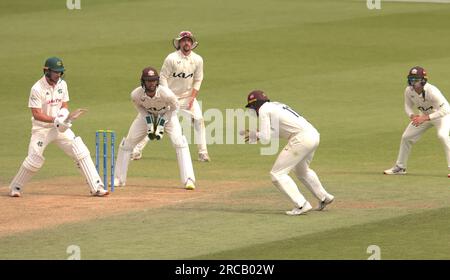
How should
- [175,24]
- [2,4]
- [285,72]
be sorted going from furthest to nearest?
[2,4] → [175,24] → [285,72]

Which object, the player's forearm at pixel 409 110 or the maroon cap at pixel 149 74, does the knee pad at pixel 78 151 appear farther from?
the player's forearm at pixel 409 110

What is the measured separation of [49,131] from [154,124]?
Result: 1871 mm

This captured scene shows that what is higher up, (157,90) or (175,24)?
(175,24)

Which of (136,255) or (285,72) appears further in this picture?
(285,72)

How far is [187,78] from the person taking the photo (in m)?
26.3

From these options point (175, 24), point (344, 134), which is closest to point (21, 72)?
point (175, 24)

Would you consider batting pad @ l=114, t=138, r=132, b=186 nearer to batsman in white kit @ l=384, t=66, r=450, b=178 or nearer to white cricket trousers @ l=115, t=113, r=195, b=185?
white cricket trousers @ l=115, t=113, r=195, b=185

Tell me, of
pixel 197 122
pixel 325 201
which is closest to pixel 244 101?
pixel 197 122

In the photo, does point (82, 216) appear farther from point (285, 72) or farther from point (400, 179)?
point (285, 72)

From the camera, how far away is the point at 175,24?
4200cm

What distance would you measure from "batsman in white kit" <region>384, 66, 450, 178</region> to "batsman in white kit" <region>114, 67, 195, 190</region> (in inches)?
149

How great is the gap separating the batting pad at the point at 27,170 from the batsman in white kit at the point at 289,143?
363 centimetres

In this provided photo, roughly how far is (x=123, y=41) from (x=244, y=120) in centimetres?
1039

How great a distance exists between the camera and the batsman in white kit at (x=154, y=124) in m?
23.1
